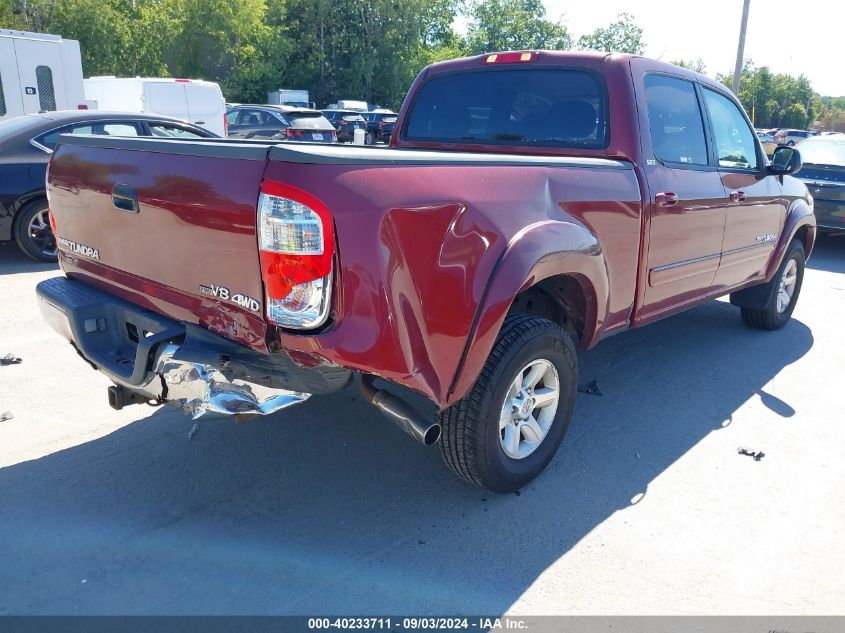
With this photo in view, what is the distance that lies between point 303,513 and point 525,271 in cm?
145

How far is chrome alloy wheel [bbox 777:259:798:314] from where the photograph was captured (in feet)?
19.6

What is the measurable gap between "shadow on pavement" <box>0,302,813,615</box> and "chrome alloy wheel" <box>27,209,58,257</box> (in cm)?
411

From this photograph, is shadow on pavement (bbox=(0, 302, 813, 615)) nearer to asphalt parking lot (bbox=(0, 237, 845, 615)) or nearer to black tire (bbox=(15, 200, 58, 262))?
asphalt parking lot (bbox=(0, 237, 845, 615))

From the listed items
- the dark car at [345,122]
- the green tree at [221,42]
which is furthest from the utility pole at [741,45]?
the green tree at [221,42]

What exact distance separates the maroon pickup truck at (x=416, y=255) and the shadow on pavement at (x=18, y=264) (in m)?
4.43

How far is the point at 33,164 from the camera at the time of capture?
727cm

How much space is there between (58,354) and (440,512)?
319 centimetres

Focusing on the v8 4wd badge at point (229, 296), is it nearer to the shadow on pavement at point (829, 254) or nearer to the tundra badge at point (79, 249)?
the tundra badge at point (79, 249)

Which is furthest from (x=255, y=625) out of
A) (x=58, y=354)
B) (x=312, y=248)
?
(x=58, y=354)

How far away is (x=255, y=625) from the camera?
2479 millimetres

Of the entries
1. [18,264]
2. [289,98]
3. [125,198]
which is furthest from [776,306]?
[289,98]

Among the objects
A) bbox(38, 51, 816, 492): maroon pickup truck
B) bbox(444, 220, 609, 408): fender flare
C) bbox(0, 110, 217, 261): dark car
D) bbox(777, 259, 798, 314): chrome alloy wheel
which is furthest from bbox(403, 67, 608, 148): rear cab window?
bbox(0, 110, 217, 261): dark car

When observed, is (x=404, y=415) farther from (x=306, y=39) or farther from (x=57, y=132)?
(x=306, y=39)

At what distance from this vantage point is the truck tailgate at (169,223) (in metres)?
2.52
